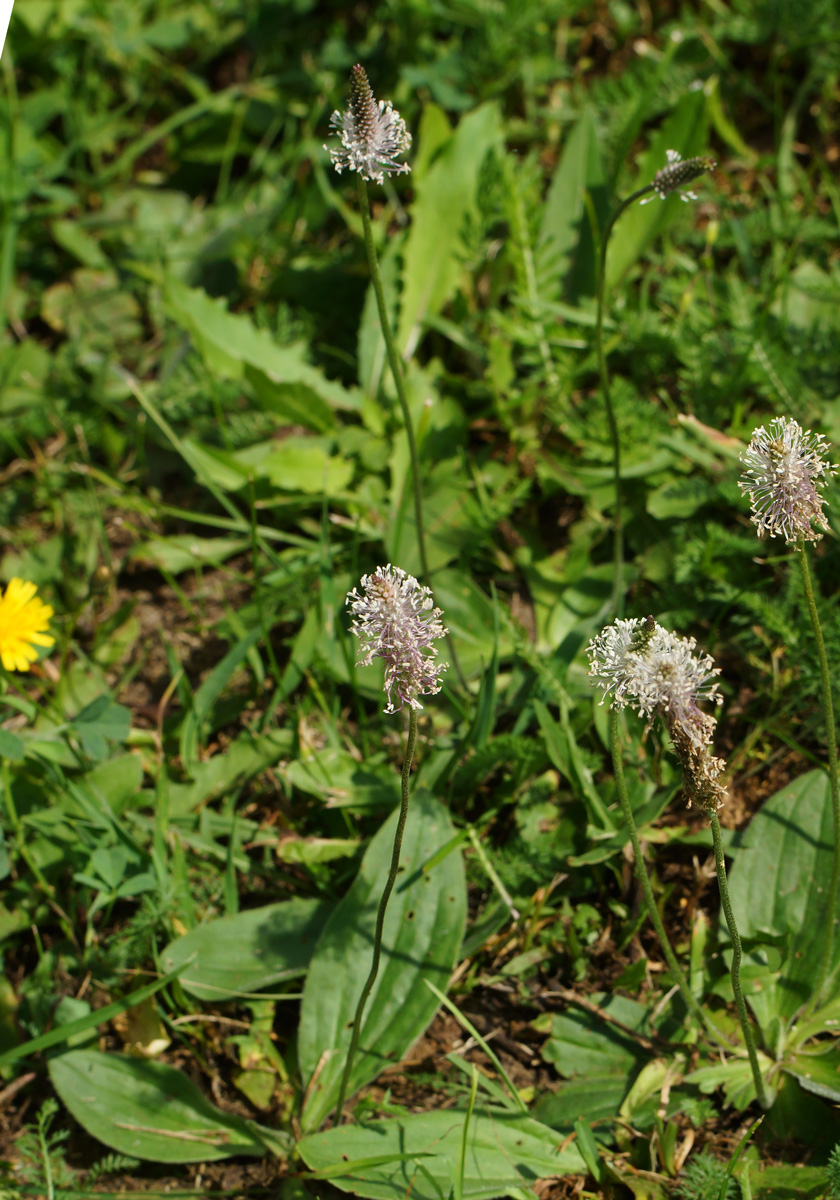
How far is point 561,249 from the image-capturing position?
3510 millimetres

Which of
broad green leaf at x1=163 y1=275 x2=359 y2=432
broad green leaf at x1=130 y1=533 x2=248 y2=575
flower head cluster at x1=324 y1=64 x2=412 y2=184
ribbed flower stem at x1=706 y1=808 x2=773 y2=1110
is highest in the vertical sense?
broad green leaf at x1=163 y1=275 x2=359 y2=432

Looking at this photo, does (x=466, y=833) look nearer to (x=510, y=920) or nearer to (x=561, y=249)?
(x=510, y=920)

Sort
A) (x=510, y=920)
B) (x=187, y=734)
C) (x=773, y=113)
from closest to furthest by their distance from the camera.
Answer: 1. (x=510, y=920)
2. (x=187, y=734)
3. (x=773, y=113)

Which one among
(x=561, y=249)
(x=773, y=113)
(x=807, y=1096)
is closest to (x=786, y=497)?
(x=807, y=1096)

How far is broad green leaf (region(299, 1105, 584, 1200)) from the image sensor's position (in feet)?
6.70

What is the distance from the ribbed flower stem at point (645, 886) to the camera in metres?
1.73

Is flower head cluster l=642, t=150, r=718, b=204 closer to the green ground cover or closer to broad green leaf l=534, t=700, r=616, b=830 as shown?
the green ground cover

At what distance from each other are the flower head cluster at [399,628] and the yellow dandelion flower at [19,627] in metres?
1.32

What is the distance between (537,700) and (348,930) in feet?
2.42

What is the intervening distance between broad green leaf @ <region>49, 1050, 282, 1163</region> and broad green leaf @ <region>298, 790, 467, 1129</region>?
232mm

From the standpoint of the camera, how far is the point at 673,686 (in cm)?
145

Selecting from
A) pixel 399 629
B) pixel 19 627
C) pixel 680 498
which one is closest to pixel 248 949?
pixel 19 627

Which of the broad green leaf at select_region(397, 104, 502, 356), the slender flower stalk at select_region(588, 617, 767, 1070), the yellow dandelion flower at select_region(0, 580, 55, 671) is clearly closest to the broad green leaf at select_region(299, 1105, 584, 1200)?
the slender flower stalk at select_region(588, 617, 767, 1070)

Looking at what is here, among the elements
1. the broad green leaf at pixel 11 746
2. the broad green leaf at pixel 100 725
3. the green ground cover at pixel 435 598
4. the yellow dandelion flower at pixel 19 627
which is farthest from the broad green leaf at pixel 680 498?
the broad green leaf at pixel 11 746
